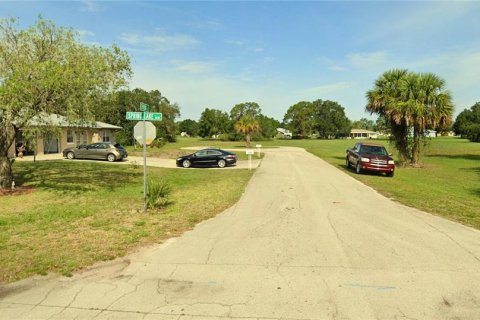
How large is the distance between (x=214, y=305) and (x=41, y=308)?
2130 mm

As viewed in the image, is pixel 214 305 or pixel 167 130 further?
pixel 167 130

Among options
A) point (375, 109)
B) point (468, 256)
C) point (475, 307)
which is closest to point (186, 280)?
point (475, 307)

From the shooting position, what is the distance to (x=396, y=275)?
18.2 feet

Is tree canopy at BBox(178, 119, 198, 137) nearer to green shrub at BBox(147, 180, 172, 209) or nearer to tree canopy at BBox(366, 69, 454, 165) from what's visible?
tree canopy at BBox(366, 69, 454, 165)

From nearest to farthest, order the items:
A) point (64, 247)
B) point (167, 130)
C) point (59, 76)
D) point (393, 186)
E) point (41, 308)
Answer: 1. point (41, 308)
2. point (64, 247)
3. point (59, 76)
4. point (393, 186)
5. point (167, 130)

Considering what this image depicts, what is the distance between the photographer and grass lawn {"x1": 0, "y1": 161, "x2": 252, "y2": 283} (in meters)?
6.30

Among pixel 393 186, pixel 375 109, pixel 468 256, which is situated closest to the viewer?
pixel 468 256

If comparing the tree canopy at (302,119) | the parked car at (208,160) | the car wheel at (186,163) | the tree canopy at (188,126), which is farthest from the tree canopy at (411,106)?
the tree canopy at (188,126)

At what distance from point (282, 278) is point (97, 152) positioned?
86.9ft

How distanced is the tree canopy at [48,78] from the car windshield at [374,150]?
14.2 m

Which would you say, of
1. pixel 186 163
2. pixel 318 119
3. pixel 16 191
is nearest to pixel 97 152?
pixel 186 163

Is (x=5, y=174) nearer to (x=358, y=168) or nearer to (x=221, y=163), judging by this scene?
(x=221, y=163)

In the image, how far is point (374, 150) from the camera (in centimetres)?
2150

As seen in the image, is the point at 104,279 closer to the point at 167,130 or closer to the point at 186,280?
the point at 186,280
